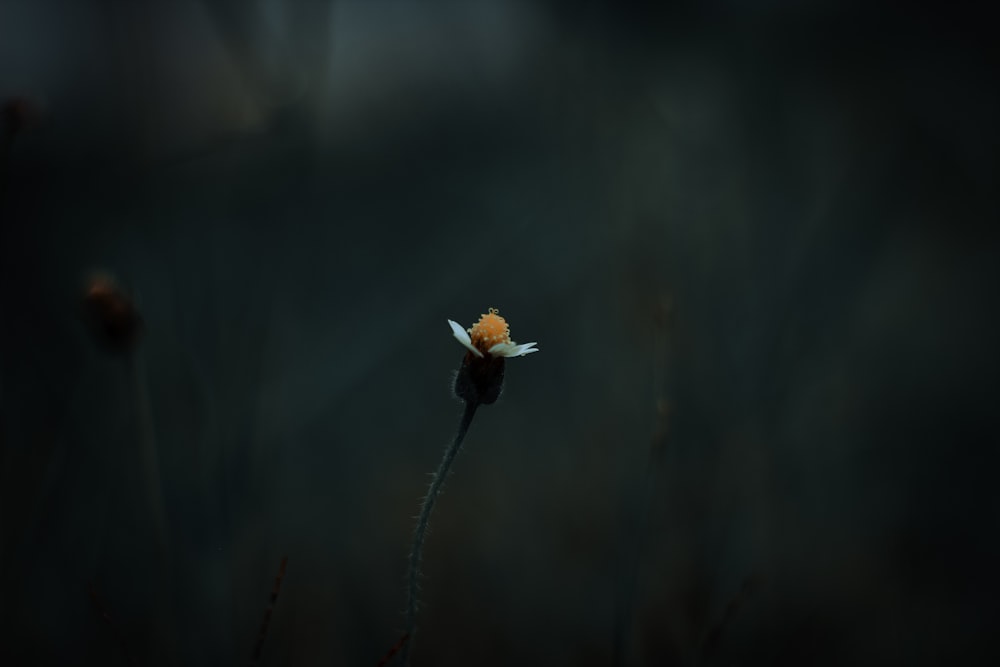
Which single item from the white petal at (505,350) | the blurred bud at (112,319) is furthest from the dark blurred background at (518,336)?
the white petal at (505,350)

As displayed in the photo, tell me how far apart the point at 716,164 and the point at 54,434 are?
3102 millimetres

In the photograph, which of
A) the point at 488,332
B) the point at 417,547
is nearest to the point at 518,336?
the point at 488,332

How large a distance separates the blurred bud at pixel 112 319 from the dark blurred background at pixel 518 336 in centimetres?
7

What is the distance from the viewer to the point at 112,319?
139cm

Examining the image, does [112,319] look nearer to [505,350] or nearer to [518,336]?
[505,350]

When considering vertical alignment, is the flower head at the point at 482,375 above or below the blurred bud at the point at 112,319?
below

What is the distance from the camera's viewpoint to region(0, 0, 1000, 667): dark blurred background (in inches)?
77.1

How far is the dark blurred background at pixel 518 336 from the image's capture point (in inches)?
77.1

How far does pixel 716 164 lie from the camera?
3.28 m

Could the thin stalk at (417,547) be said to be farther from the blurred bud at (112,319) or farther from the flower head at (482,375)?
the blurred bud at (112,319)

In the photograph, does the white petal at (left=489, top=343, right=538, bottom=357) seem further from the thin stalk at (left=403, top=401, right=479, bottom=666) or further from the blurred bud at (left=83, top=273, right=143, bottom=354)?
the blurred bud at (left=83, top=273, right=143, bottom=354)

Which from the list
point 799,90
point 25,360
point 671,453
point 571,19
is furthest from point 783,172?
point 25,360

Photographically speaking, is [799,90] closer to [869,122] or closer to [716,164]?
[869,122]

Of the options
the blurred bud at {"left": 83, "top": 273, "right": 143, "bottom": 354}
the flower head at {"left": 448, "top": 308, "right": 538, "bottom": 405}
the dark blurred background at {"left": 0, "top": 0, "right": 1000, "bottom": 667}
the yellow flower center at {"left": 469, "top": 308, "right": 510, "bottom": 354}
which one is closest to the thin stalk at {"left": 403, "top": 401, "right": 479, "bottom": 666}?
the flower head at {"left": 448, "top": 308, "right": 538, "bottom": 405}
